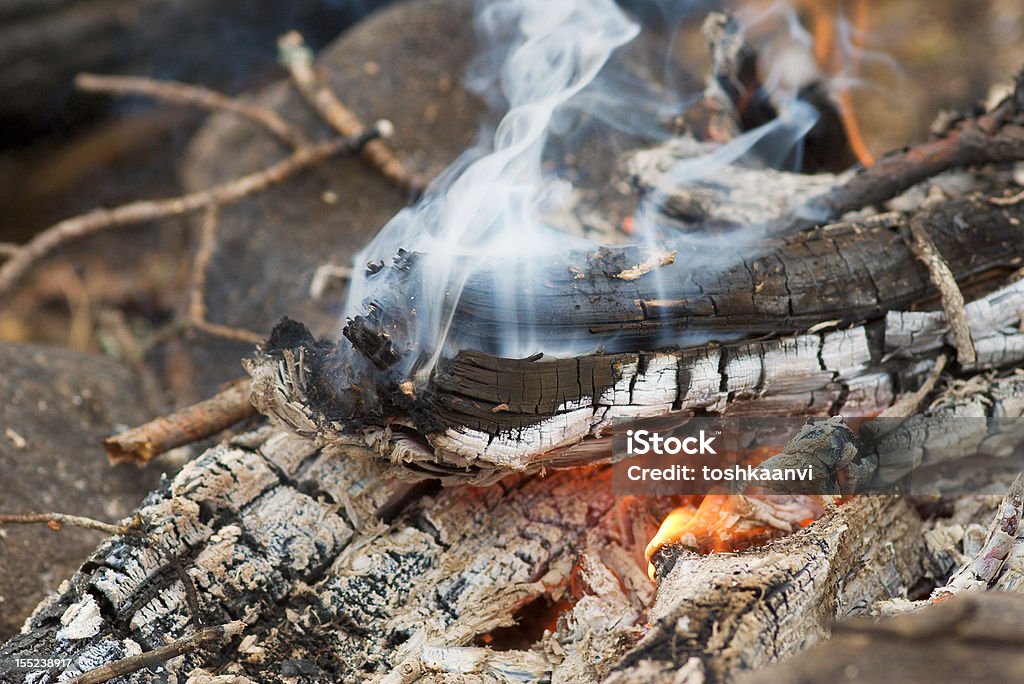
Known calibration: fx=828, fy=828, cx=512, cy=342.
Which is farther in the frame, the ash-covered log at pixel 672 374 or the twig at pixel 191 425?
the twig at pixel 191 425

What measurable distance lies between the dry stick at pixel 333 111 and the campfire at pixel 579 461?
1.49 m

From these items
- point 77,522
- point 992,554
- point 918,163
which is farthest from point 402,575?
point 918,163

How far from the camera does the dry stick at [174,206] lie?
Result: 3.46 metres

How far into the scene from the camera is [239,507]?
1994 mm

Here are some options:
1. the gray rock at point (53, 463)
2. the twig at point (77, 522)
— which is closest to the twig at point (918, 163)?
the twig at point (77, 522)

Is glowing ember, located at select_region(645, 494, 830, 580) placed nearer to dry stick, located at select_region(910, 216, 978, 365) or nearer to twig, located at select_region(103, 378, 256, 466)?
dry stick, located at select_region(910, 216, 978, 365)

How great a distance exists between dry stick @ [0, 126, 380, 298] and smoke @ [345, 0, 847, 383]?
0.74m

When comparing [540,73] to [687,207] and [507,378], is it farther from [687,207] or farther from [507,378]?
[507,378]

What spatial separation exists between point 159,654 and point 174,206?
2.36 metres

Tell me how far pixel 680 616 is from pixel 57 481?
215cm

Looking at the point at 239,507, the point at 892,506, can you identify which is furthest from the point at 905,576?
the point at 239,507

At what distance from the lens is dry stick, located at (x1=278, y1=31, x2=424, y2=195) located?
3764 millimetres

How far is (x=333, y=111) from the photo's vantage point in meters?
3.94

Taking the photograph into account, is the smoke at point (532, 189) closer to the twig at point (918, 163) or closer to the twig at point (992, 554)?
the twig at point (918, 163)
